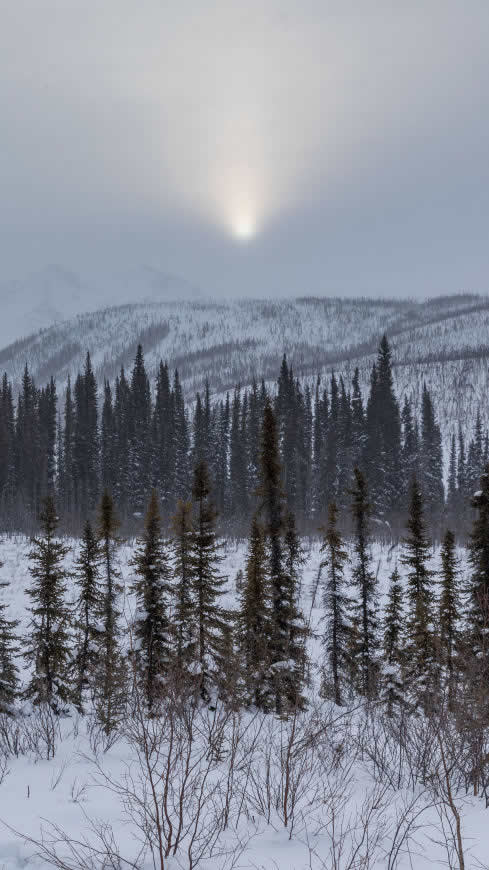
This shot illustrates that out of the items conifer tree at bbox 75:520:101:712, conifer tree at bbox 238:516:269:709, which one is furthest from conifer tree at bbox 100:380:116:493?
conifer tree at bbox 238:516:269:709

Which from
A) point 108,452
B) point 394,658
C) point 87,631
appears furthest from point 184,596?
point 108,452

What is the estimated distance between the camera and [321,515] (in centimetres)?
6375

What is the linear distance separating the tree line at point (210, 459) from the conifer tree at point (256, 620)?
1394 inches

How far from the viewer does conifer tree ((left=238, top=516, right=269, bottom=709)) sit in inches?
786

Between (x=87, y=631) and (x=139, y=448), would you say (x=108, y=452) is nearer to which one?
(x=139, y=448)

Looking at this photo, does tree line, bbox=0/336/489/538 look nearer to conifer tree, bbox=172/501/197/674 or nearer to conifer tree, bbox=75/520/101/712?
conifer tree, bbox=172/501/197/674

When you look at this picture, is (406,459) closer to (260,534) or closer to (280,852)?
(260,534)

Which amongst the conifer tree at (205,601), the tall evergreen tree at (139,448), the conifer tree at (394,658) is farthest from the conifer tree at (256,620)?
the tall evergreen tree at (139,448)

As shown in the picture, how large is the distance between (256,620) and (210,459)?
57844 mm

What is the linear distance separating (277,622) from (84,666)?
295 inches

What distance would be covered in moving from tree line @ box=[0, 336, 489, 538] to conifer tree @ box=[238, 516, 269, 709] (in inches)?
1394

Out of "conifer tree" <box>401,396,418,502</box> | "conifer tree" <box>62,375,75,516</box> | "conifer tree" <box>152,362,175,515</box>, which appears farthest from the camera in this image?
"conifer tree" <box>62,375,75,516</box>

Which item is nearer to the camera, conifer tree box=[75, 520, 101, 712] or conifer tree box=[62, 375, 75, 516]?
conifer tree box=[75, 520, 101, 712]

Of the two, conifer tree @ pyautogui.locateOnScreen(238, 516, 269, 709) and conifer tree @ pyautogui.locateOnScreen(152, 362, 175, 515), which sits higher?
conifer tree @ pyautogui.locateOnScreen(152, 362, 175, 515)
